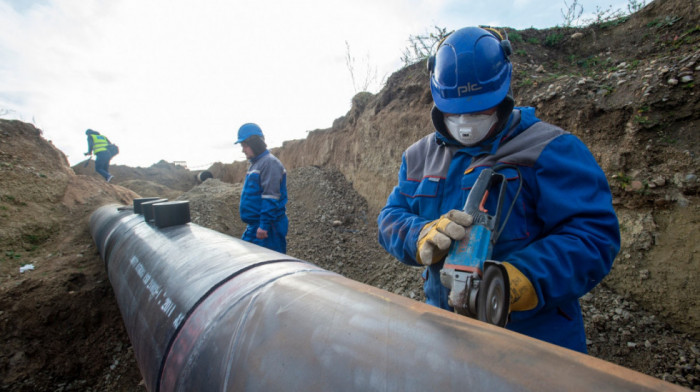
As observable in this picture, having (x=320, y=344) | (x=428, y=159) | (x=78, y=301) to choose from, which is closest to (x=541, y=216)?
(x=428, y=159)

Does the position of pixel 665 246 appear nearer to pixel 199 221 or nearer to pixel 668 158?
pixel 668 158

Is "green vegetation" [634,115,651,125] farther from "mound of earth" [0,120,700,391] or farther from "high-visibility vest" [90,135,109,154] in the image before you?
"high-visibility vest" [90,135,109,154]

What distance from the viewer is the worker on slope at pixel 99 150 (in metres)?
9.81

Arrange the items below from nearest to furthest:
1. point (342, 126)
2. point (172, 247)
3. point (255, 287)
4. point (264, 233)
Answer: point (255, 287), point (172, 247), point (264, 233), point (342, 126)

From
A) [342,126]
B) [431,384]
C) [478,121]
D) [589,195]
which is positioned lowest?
[431,384]

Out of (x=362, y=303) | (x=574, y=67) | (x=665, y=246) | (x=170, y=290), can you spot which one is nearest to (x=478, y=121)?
(x=362, y=303)

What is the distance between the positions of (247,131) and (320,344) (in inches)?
146

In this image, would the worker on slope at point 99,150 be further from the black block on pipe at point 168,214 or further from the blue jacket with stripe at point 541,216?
the blue jacket with stripe at point 541,216

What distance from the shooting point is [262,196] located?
382 cm

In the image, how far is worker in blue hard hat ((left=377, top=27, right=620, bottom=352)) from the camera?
1.14m

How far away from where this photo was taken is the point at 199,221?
7.11m

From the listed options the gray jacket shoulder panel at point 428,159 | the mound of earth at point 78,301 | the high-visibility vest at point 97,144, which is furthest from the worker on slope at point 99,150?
the gray jacket shoulder panel at point 428,159

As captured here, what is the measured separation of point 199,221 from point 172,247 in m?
5.66

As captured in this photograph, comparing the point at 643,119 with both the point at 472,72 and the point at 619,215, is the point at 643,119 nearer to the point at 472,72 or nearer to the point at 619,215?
the point at 619,215
